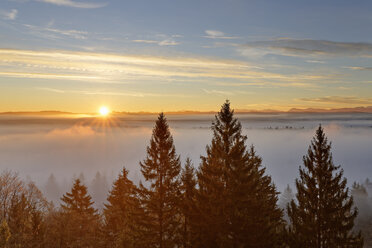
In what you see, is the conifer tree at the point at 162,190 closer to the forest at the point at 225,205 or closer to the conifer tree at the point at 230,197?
the forest at the point at 225,205

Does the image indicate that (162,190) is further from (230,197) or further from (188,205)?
(230,197)

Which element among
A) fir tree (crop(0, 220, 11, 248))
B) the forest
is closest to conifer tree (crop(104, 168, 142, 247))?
the forest

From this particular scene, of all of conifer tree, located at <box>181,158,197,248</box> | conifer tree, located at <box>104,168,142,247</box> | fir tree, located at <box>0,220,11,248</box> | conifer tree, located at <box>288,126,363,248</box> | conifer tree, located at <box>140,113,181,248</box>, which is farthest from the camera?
conifer tree, located at <box>104,168,142,247</box>

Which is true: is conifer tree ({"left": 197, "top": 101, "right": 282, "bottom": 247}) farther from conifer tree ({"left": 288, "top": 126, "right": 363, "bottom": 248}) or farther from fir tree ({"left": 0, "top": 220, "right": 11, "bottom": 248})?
fir tree ({"left": 0, "top": 220, "right": 11, "bottom": 248})

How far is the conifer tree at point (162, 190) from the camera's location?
92.7 feet

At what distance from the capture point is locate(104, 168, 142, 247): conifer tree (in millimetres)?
28516

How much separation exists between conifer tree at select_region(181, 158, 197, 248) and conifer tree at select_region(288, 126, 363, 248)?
803 centimetres

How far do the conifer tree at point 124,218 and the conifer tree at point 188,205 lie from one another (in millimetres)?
4096

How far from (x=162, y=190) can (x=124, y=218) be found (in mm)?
14211

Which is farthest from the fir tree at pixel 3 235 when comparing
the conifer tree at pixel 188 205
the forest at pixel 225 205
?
the conifer tree at pixel 188 205

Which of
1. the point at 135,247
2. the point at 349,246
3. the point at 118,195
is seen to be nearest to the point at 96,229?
the point at 118,195

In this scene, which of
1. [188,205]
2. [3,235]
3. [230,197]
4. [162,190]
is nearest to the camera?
[3,235]

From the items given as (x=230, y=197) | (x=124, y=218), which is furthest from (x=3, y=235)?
(x=124, y=218)

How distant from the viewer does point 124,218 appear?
40000mm
